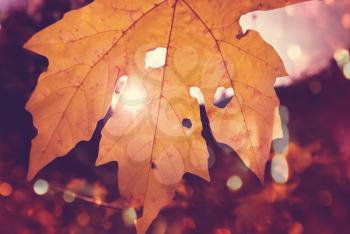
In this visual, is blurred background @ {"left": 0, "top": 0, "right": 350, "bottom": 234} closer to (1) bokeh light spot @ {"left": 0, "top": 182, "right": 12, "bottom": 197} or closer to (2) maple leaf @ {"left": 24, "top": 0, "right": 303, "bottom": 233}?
(1) bokeh light spot @ {"left": 0, "top": 182, "right": 12, "bottom": 197}

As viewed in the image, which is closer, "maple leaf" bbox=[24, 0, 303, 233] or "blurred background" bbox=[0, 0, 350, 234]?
"maple leaf" bbox=[24, 0, 303, 233]

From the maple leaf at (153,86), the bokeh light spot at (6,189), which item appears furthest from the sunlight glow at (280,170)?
the maple leaf at (153,86)

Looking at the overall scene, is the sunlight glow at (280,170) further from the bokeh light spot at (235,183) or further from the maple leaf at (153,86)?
the maple leaf at (153,86)

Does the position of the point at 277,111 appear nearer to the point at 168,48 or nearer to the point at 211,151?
the point at 168,48

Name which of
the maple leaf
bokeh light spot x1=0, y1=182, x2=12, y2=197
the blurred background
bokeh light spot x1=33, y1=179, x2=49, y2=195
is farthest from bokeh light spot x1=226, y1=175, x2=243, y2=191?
the maple leaf

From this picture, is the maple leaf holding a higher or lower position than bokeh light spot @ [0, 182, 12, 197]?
higher

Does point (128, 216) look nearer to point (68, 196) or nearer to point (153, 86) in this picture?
point (68, 196)

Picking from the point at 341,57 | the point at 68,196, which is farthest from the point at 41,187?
the point at 341,57
